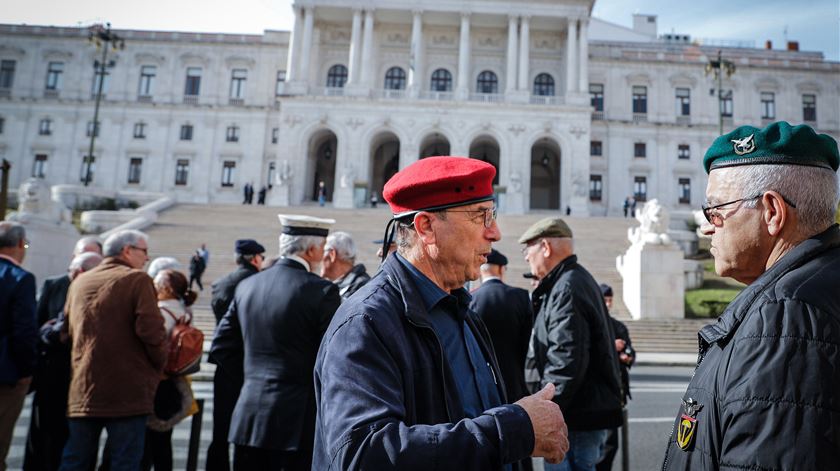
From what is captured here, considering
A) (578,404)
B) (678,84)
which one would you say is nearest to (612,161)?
(678,84)

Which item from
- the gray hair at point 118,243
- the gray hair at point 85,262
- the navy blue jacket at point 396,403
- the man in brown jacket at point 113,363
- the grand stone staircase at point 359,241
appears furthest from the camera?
the grand stone staircase at point 359,241

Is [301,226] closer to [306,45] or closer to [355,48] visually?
[355,48]

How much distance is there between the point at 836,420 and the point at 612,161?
4701 centimetres

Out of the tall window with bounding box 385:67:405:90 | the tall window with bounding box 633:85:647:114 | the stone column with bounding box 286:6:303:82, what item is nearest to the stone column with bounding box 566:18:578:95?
the tall window with bounding box 633:85:647:114

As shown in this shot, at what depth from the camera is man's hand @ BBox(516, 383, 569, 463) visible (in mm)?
1782

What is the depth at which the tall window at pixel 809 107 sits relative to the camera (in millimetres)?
47938

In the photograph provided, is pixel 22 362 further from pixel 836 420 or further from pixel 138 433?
pixel 836 420

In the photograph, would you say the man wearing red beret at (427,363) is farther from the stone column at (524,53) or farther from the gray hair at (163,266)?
the stone column at (524,53)

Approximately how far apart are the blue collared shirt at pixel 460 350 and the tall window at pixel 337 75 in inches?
1818

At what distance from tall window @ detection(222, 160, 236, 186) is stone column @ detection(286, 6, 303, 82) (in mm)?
8742

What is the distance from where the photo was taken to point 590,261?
21.8 metres

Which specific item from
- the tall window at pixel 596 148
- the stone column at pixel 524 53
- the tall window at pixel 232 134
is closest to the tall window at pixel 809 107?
the tall window at pixel 596 148

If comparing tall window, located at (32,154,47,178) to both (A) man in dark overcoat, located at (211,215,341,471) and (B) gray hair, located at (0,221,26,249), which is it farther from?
(A) man in dark overcoat, located at (211,215,341,471)

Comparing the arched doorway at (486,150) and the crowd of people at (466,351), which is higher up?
the arched doorway at (486,150)
